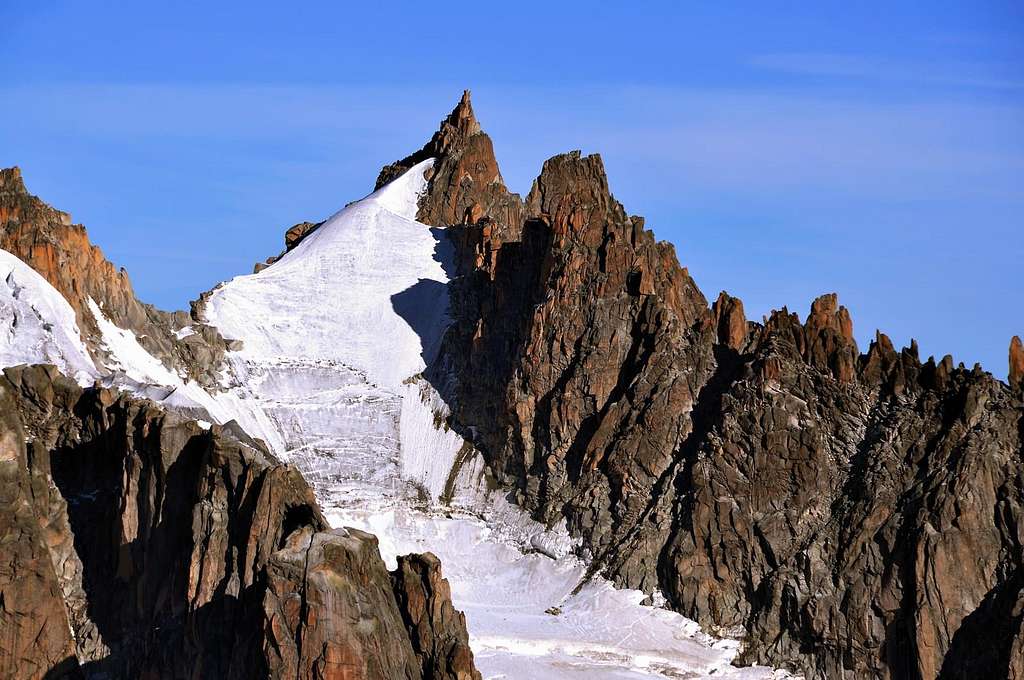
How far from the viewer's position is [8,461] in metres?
195

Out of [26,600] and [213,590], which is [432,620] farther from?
[26,600]

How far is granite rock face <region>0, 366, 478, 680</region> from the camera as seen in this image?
6599 inches

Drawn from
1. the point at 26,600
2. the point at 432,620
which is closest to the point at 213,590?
the point at 26,600

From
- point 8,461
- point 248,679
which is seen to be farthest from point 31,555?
point 248,679

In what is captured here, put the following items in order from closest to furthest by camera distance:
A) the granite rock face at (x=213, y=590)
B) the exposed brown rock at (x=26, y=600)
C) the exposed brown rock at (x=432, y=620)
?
1. the granite rock face at (x=213, y=590)
2. the exposed brown rock at (x=432, y=620)
3. the exposed brown rock at (x=26, y=600)

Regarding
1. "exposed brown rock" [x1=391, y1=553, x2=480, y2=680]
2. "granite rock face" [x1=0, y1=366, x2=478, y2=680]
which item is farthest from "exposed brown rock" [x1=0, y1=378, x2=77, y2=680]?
"exposed brown rock" [x1=391, y1=553, x2=480, y2=680]

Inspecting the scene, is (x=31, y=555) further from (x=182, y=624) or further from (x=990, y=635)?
(x=990, y=635)

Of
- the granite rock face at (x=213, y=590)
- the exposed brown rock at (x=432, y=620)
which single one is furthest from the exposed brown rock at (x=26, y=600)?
the exposed brown rock at (x=432, y=620)

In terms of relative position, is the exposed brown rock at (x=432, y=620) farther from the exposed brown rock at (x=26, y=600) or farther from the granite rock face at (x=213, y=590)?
the exposed brown rock at (x=26, y=600)

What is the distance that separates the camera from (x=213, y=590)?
187625mm

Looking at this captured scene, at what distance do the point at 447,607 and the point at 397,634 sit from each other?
4376 mm

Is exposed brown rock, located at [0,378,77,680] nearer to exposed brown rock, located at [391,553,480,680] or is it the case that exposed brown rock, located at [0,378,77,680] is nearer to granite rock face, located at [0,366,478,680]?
granite rock face, located at [0,366,478,680]

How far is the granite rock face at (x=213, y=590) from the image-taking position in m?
168

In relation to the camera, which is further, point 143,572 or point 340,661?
point 143,572
